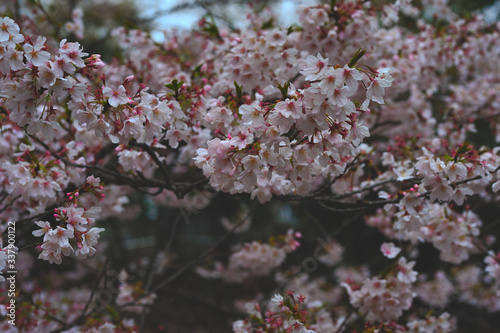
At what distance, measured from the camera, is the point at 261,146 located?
1.65 meters

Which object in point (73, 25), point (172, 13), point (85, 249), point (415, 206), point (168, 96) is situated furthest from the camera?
point (172, 13)

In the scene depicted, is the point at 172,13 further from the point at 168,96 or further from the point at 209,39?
the point at 168,96

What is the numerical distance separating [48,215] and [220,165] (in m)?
1.02

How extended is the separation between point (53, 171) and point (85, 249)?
730mm

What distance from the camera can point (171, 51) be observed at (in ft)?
12.0

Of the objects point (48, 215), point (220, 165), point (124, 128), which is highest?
point (124, 128)

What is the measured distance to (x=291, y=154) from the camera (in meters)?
1.69

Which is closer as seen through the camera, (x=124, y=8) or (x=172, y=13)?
(x=172, y=13)

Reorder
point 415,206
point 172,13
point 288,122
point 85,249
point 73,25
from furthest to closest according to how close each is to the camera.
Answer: point 172,13 < point 73,25 < point 415,206 < point 85,249 < point 288,122

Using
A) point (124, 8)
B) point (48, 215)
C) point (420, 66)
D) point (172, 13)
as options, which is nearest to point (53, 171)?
point (48, 215)

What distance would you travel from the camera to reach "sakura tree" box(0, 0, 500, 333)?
5.48 feet

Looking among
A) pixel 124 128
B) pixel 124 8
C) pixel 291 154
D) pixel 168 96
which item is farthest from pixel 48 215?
pixel 124 8

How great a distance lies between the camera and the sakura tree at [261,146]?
5.48 feet

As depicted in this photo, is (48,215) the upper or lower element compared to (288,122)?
lower
